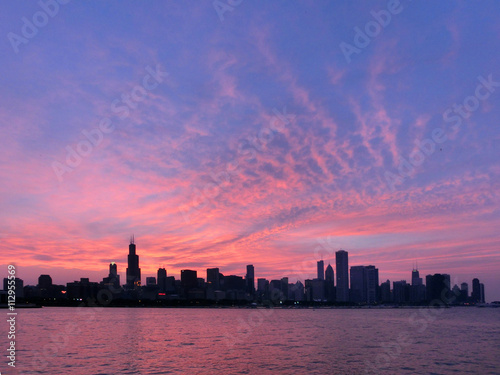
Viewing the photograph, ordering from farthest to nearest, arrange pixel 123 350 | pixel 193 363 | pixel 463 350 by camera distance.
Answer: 1. pixel 463 350
2. pixel 123 350
3. pixel 193 363

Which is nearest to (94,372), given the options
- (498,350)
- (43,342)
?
(43,342)

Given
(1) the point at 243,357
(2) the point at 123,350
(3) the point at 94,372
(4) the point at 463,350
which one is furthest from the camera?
(4) the point at 463,350

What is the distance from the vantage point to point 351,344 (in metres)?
86.4

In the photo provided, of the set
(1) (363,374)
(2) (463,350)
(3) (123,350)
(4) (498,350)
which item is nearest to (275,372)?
(1) (363,374)

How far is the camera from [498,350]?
278 ft

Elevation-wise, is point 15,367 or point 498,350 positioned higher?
point 15,367

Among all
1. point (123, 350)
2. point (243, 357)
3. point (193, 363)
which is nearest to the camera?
point (193, 363)

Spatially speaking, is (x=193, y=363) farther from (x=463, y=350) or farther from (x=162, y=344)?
(x=463, y=350)

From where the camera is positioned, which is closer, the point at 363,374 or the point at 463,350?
the point at 363,374

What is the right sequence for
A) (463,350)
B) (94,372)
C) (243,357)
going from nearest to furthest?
(94,372) → (243,357) → (463,350)

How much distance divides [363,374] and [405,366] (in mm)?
10760

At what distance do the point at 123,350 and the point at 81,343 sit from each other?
50.6ft

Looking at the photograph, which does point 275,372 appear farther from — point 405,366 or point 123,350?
point 123,350

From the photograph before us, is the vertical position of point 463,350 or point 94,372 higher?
point 94,372
